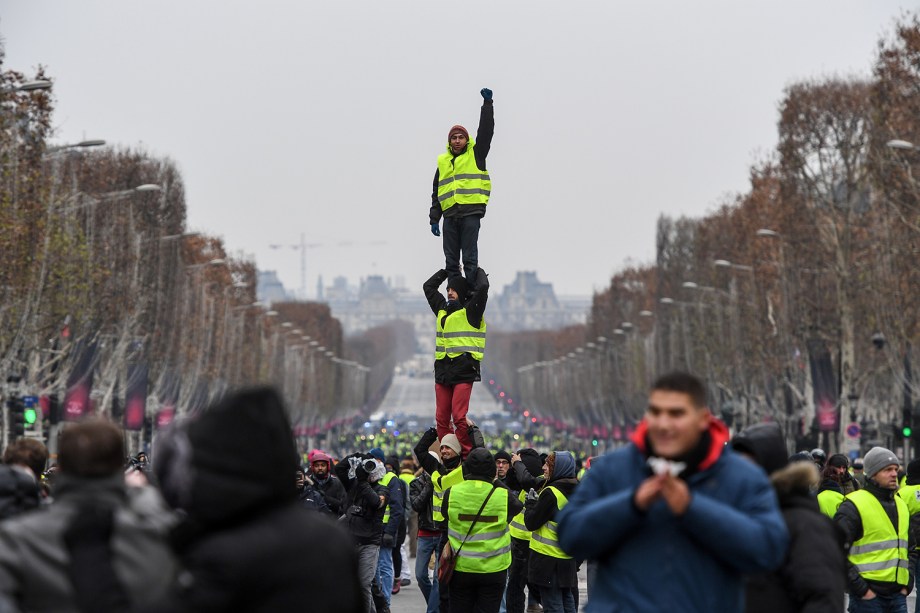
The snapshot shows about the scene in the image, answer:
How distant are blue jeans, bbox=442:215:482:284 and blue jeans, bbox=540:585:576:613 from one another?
135 inches

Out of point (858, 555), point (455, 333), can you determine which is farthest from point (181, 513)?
point (455, 333)

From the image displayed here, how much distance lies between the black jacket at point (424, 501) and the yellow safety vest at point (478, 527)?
242cm

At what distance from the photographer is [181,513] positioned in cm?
674

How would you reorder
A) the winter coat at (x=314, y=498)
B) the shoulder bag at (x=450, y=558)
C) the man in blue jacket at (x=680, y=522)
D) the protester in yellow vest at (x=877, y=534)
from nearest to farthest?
the man in blue jacket at (x=680, y=522) → the protester in yellow vest at (x=877, y=534) → the shoulder bag at (x=450, y=558) → the winter coat at (x=314, y=498)

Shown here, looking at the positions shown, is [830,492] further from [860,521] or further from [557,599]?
[557,599]

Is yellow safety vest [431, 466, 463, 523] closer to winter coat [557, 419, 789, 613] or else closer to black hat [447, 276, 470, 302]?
black hat [447, 276, 470, 302]

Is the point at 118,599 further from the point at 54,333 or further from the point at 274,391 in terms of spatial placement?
the point at 54,333

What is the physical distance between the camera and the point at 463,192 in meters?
20.1

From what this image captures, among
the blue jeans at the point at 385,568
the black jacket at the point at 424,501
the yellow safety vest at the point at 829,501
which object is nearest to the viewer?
the yellow safety vest at the point at 829,501

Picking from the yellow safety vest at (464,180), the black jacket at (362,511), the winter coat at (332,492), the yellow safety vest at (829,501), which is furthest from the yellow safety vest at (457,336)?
the yellow safety vest at (829,501)

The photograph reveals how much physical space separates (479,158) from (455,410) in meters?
2.52

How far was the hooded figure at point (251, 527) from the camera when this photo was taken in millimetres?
6168

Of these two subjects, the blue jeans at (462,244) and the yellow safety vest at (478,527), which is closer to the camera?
the yellow safety vest at (478,527)

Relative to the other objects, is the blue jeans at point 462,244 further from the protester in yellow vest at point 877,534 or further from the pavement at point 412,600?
the protester in yellow vest at point 877,534
